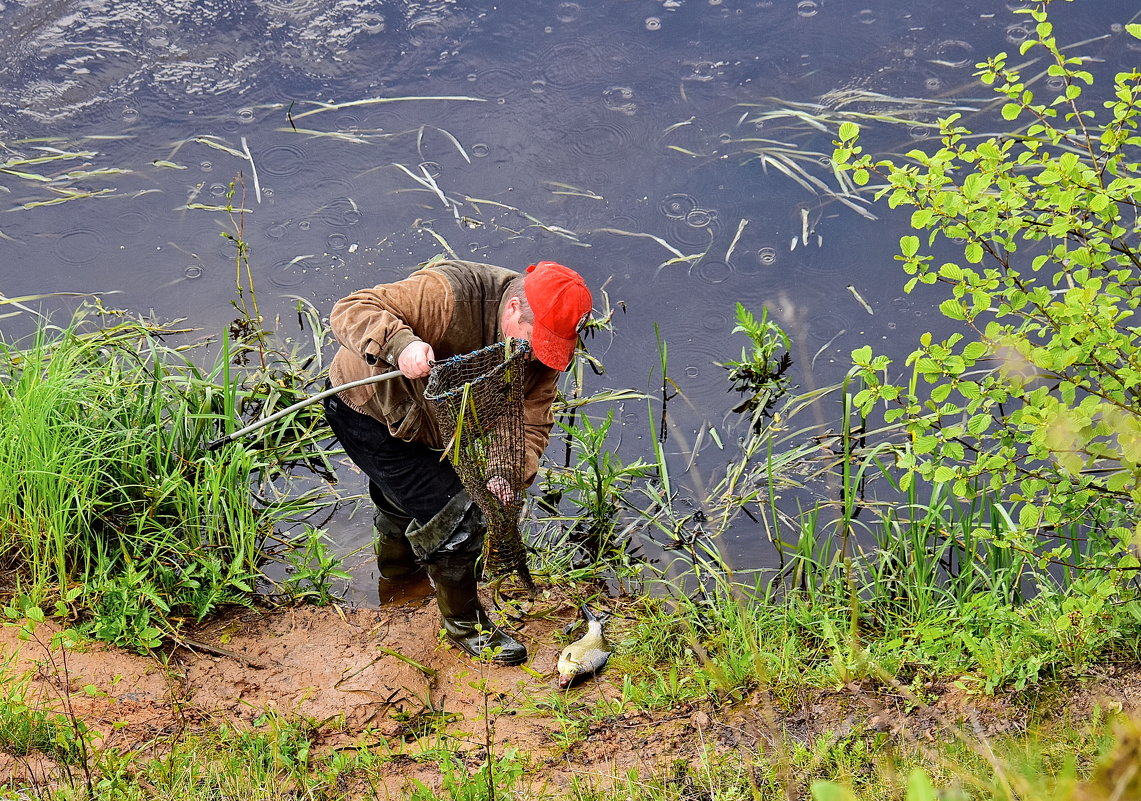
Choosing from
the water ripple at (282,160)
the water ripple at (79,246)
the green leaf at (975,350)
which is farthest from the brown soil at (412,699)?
the water ripple at (282,160)

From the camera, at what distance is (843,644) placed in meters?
3.54

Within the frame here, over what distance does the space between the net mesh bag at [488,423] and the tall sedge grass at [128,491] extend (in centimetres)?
106

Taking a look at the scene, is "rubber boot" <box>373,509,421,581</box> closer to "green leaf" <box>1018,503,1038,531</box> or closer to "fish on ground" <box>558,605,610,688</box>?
"fish on ground" <box>558,605,610,688</box>

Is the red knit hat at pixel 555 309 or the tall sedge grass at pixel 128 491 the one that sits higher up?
the red knit hat at pixel 555 309

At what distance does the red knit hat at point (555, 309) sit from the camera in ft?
10.4

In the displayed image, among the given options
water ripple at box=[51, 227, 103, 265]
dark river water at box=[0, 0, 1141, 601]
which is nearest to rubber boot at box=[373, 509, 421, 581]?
dark river water at box=[0, 0, 1141, 601]

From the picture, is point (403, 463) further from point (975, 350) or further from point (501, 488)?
point (975, 350)

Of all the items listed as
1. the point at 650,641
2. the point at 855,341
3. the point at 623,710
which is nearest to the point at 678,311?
the point at 855,341

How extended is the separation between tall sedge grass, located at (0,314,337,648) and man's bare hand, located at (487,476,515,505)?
1.07m

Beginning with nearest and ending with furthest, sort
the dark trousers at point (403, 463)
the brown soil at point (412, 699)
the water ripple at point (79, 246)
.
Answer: the brown soil at point (412, 699) → the dark trousers at point (403, 463) → the water ripple at point (79, 246)

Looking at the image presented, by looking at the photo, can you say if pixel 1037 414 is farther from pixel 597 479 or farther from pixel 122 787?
pixel 122 787

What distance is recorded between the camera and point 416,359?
10.2 ft

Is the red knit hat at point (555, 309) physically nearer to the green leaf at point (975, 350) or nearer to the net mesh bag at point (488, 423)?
the net mesh bag at point (488, 423)

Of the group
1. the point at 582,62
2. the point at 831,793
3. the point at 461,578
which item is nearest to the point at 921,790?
the point at 831,793
